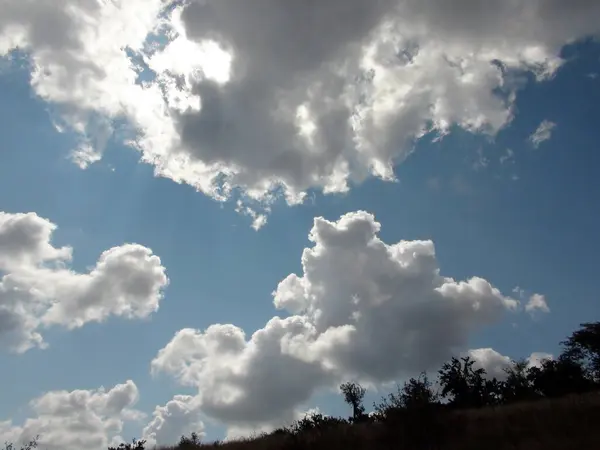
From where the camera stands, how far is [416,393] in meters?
28.4

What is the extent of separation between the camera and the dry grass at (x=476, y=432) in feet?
75.3

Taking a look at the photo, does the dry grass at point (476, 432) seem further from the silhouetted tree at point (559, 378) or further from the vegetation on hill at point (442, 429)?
the silhouetted tree at point (559, 378)

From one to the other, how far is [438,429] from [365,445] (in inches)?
144

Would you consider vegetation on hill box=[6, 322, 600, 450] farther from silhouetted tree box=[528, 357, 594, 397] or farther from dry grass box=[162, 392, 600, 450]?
silhouetted tree box=[528, 357, 594, 397]

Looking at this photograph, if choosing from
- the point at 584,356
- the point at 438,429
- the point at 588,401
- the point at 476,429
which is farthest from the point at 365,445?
the point at 584,356

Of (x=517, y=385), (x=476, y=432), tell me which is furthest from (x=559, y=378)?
Answer: (x=476, y=432)

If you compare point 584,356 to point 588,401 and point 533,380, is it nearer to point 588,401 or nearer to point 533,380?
point 533,380

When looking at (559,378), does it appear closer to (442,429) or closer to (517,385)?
(517,385)

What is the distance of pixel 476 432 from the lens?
25.5m

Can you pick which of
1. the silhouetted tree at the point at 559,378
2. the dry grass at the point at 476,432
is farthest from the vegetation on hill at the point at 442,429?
the silhouetted tree at the point at 559,378

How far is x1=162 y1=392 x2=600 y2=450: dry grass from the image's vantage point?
2295 cm

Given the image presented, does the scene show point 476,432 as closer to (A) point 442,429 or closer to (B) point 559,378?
(A) point 442,429

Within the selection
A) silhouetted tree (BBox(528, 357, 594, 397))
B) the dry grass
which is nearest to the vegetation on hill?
the dry grass

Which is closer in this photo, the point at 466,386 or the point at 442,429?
the point at 442,429
